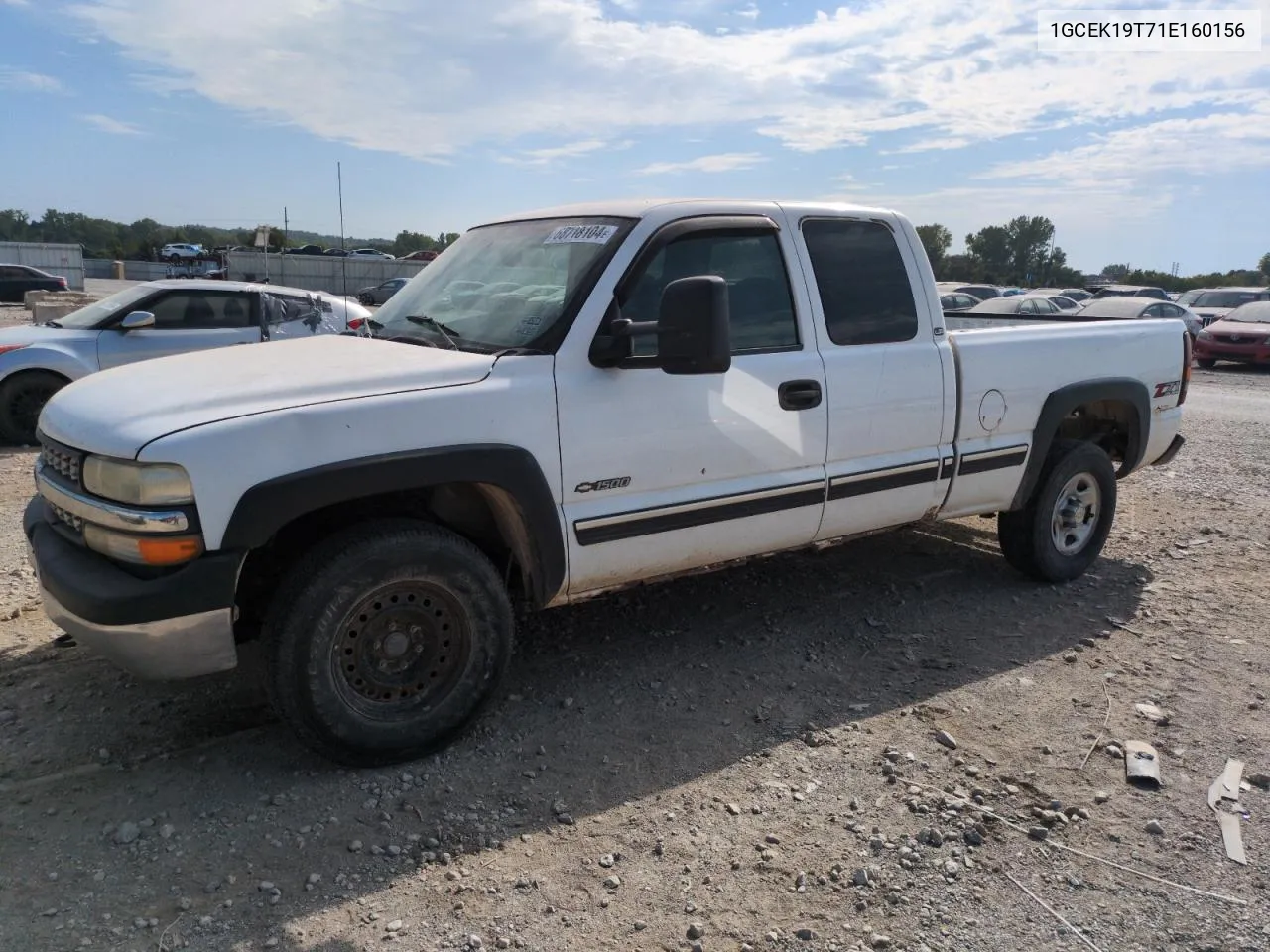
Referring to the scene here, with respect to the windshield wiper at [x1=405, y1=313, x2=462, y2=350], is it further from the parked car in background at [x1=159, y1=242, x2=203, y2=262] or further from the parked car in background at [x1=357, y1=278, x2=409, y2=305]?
the parked car in background at [x1=159, y1=242, x2=203, y2=262]

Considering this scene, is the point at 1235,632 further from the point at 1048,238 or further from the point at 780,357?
the point at 1048,238

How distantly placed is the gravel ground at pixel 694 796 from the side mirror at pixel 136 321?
185 inches

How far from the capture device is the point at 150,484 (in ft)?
9.85

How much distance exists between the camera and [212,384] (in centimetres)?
344

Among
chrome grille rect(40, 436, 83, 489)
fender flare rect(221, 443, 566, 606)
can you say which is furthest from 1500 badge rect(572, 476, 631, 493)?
chrome grille rect(40, 436, 83, 489)

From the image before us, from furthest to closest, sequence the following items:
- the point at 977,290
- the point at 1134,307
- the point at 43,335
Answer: the point at 977,290 → the point at 1134,307 → the point at 43,335

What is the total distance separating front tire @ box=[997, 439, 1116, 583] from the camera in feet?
17.8

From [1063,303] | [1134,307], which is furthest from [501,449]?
[1063,303]

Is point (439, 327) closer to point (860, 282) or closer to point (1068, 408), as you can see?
point (860, 282)

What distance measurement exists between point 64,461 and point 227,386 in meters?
0.63

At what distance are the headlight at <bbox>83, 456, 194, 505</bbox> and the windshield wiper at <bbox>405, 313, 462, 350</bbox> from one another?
1.19 m

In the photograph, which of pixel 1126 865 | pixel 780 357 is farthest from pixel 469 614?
pixel 1126 865

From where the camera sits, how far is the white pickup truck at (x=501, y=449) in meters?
3.12

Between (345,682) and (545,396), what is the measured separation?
1214 mm
